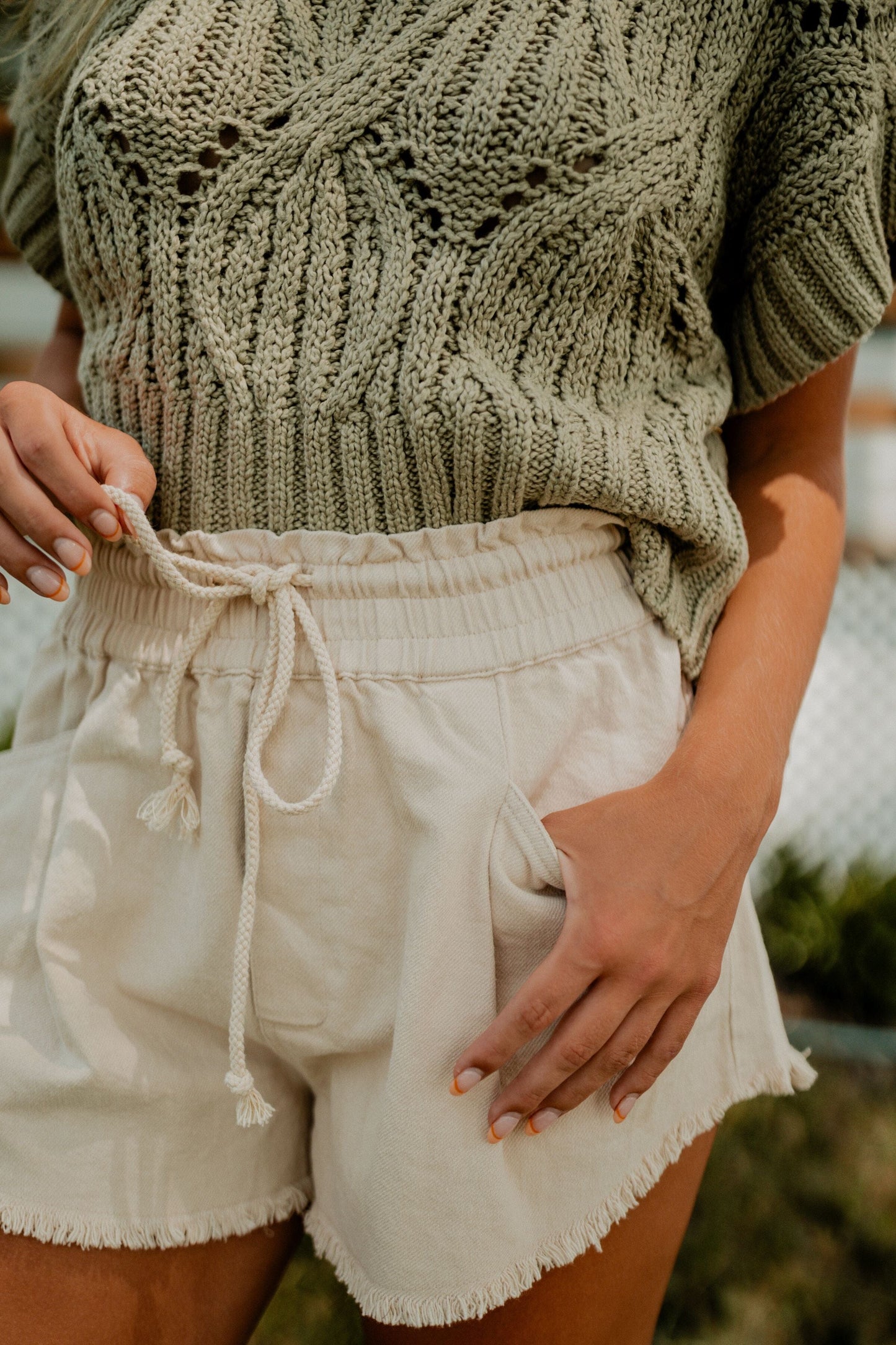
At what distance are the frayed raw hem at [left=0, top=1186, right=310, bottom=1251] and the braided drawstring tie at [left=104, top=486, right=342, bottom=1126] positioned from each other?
0.13 m

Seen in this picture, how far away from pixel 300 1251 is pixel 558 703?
1585 mm

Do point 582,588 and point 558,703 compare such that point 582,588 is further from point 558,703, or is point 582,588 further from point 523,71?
point 523,71

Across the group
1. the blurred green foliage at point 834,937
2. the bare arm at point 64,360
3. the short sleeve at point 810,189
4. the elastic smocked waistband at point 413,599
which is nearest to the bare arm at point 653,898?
the elastic smocked waistband at point 413,599

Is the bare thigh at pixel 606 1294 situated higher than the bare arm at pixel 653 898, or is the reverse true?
the bare arm at pixel 653 898

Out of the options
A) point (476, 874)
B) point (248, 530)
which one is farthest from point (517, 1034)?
point (248, 530)

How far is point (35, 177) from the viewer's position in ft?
Answer: 3.04

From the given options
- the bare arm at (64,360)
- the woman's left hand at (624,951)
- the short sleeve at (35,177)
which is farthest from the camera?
the bare arm at (64,360)

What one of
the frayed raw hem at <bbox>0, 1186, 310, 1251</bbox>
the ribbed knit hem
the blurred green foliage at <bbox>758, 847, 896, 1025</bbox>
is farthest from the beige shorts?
the blurred green foliage at <bbox>758, 847, 896, 1025</bbox>

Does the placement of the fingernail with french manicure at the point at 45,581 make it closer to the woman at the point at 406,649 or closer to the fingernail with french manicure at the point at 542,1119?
the woman at the point at 406,649

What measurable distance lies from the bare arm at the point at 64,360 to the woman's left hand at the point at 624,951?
0.63 meters

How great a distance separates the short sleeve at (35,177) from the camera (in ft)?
2.92

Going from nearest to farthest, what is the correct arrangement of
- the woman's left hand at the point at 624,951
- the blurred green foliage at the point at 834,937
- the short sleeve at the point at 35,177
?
the woman's left hand at the point at 624,951, the short sleeve at the point at 35,177, the blurred green foliage at the point at 834,937

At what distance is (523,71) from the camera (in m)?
0.71

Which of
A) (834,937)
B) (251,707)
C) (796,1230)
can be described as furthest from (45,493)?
(834,937)
